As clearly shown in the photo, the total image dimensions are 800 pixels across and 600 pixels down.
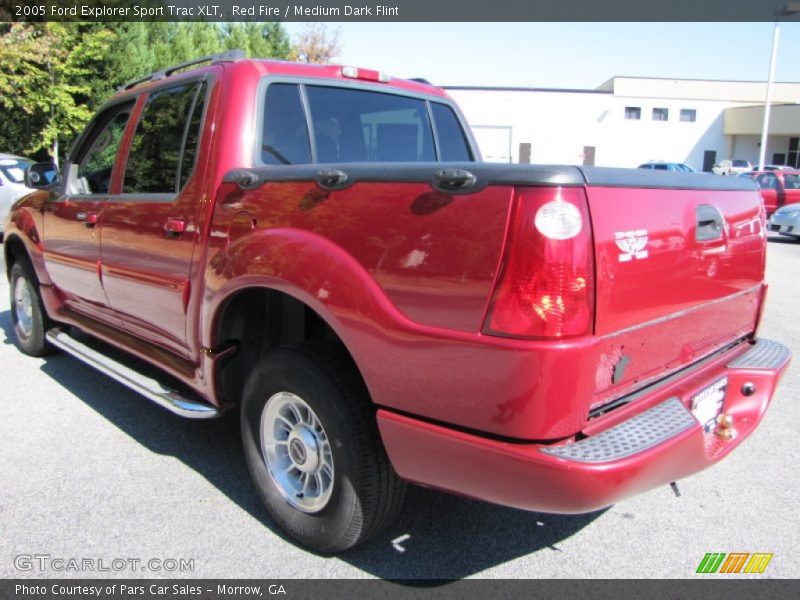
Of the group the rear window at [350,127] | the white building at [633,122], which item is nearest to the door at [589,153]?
the white building at [633,122]

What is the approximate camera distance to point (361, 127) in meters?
3.42

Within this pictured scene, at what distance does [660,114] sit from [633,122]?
3138 mm

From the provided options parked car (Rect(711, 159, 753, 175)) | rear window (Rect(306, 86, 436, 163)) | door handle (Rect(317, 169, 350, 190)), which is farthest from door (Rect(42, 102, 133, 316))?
parked car (Rect(711, 159, 753, 175))

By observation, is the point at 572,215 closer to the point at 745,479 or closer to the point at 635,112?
the point at 745,479

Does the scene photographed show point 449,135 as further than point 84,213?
Yes

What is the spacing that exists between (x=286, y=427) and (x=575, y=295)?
1.47 m

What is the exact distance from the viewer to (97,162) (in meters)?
4.39

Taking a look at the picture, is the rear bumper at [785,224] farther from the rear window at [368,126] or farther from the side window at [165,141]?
the side window at [165,141]

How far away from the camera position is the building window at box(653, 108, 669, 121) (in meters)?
48.5

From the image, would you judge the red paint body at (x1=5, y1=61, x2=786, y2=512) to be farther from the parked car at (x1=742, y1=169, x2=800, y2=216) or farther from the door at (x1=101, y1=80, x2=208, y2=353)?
the parked car at (x1=742, y1=169, x2=800, y2=216)

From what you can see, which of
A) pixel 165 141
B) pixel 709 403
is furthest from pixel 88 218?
pixel 709 403

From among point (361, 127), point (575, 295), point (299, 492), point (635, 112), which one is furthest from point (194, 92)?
point (635, 112)

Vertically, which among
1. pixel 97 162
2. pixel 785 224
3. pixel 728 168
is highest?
pixel 728 168

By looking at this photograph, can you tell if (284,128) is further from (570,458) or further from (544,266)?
(570,458)
